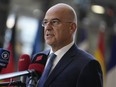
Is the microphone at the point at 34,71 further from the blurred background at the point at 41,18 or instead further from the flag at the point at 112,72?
the blurred background at the point at 41,18

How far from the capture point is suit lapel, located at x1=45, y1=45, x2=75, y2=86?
3077 mm

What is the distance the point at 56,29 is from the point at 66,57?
0.22 m

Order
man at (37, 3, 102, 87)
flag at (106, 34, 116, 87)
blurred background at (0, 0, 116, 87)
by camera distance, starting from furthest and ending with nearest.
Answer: blurred background at (0, 0, 116, 87) < flag at (106, 34, 116, 87) < man at (37, 3, 102, 87)

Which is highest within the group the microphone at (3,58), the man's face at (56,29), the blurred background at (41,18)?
the man's face at (56,29)

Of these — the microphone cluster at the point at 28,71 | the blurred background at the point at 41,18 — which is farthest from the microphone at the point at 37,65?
the blurred background at the point at 41,18


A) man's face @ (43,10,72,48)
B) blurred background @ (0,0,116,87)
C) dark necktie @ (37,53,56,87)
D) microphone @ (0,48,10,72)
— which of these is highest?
man's face @ (43,10,72,48)

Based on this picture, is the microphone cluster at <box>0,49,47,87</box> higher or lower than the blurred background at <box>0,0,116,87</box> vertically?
higher

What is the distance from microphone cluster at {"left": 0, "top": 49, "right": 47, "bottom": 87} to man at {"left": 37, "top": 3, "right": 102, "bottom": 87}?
0.09 metres

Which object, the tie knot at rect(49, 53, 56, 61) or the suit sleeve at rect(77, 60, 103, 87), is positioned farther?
the tie knot at rect(49, 53, 56, 61)

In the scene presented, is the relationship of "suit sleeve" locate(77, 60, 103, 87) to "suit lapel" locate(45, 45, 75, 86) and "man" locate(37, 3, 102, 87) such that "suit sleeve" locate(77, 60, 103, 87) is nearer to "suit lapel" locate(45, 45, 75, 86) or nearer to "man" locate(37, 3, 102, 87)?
"man" locate(37, 3, 102, 87)

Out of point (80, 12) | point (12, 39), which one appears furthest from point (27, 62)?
point (80, 12)

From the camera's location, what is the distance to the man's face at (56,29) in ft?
10.4

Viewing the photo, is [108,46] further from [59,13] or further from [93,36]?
[59,13]

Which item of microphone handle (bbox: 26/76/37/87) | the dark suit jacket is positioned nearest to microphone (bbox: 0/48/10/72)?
microphone handle (bbox: 26/76/37/87)
